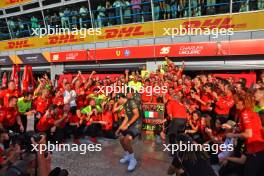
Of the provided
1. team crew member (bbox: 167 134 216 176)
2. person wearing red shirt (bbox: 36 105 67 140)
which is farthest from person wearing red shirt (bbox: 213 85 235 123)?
person wearing red shirt (bbox: 36 105 67 140)

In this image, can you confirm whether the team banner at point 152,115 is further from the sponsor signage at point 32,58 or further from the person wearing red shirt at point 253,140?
the sponsor signage at point 32,58

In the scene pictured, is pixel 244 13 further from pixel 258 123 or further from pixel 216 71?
pixel 258 123

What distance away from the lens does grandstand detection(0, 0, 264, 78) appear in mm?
13797

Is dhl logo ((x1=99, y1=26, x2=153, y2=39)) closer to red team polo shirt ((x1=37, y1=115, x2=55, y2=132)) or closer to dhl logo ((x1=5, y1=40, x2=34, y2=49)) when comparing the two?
dhl logo ((x1=5, y1=40, x2=34, y2=49))

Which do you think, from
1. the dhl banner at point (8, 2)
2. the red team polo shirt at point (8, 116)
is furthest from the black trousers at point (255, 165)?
the dhl banner at point (8, 2)

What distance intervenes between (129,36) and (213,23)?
5168 millimetres

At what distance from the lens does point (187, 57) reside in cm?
1571

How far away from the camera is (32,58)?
23.5m

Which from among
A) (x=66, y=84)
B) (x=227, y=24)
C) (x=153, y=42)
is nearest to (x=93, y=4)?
(x=153, y=42)

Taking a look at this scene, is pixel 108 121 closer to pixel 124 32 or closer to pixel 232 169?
pixel 232 169

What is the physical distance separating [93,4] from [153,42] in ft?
16.9

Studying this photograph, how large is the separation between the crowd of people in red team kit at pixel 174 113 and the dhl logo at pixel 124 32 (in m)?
6.12

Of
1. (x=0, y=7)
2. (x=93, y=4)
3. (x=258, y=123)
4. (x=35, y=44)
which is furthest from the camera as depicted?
(x=0, y=7)

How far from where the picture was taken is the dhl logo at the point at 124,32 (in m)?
17.4
